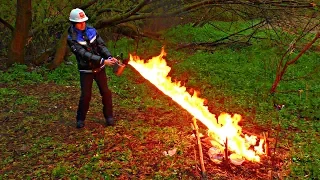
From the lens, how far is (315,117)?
25.7 ft

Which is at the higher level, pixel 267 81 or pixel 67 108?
pixel 267 81

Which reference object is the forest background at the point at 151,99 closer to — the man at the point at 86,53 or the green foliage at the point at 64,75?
the green foliage at the point at 64,75

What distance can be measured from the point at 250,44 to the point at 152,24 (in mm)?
4344

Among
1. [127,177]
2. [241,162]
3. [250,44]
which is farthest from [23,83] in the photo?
[250,44]

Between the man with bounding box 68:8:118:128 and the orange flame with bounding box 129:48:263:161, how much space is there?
670 millimetres

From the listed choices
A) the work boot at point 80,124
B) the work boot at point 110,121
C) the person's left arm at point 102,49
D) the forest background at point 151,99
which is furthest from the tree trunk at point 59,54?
the person's left arm at point 102,49

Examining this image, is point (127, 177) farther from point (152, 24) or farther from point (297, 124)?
point (152, 24)

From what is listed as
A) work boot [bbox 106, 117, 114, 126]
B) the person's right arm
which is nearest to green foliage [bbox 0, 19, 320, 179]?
work boot [bbox 106, 117, 114, 126]

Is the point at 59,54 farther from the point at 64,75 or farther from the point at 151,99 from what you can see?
the point at 151,99

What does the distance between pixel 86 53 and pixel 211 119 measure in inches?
101

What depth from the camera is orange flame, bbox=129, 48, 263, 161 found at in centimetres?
586

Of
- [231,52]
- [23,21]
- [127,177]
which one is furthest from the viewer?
[231,52]

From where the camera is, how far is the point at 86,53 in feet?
20.5

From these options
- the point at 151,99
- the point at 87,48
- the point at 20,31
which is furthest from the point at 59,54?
the point at 87,48
